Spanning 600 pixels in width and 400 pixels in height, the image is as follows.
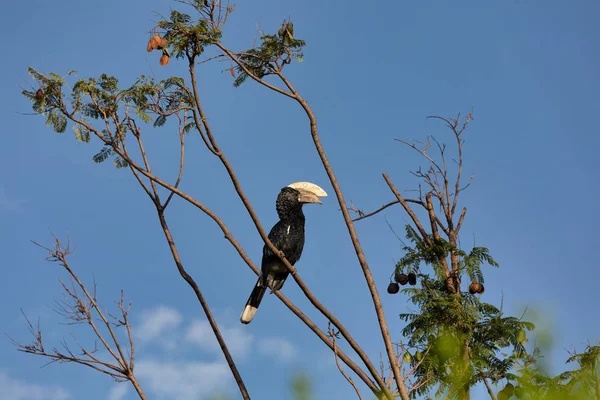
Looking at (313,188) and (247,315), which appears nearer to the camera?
(247,315)

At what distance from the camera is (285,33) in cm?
588

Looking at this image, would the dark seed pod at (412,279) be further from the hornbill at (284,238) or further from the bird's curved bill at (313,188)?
the bird's curved bill at (313,188)

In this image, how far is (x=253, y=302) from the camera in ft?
19.9

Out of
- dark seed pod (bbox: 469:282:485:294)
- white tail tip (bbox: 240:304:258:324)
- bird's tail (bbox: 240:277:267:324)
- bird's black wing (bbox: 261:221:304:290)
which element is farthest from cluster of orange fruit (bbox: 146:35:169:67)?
dark seed pod (bbox: 469:282:485:294)

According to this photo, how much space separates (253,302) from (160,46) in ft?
8.01

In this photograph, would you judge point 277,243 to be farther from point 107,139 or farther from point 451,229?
point 451,229

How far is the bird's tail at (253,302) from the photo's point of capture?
6.02m

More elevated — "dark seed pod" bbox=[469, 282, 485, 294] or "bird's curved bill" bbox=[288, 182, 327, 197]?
"bird's curved bill" bbox=[288, 182, 327, 197]

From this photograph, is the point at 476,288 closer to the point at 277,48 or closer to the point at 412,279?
the point at 412,279

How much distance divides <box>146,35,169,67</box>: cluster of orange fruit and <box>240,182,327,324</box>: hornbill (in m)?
1.65

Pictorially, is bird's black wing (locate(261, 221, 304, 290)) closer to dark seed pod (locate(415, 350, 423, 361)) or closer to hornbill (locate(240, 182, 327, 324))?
hornbill (locate(240, 182, 327, 324))

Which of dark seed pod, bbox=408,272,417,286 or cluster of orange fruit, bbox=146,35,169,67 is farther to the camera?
dark seed pod, bbox=408,272,417,286

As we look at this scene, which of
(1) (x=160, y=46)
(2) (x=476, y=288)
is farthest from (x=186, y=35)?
(2) (x=476, y=288)

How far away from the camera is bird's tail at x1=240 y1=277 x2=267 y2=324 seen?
237 inches
